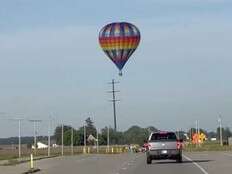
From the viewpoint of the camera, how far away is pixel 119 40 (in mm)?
68938

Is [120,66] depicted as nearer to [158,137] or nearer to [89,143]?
[158,137]

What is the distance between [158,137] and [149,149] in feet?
4.37

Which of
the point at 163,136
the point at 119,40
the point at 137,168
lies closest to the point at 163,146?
the point at 163,136

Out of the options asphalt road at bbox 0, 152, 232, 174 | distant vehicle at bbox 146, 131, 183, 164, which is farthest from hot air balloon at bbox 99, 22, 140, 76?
distant vehicle at bbox 146, 131, 183, 164

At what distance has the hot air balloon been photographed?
6925cm

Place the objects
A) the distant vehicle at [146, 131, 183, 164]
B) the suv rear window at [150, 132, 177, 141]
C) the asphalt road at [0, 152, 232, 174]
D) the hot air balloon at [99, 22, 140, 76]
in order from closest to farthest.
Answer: the asphalt road at [0, 152, 232, 174]
the distant vehicle at [146, 131, 183, 164]
the suv rear window at [150, 132, 177, 141]
the hot air balloon at [99, 22, 140, 76]

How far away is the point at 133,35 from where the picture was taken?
69438mm

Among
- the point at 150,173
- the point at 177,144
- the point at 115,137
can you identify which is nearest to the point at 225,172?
the point at 150,173

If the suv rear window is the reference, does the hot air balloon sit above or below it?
above

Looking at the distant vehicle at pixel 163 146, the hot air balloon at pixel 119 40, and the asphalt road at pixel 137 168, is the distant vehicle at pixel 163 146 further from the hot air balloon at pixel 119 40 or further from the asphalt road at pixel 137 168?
the hot air balloon at pixel 119 40

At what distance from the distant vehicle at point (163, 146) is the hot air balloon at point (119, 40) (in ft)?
85.4

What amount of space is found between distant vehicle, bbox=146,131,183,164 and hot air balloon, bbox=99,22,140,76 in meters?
26.0

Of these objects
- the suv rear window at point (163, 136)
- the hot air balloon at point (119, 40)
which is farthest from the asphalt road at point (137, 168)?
the hot air balloon at point (119, 40)

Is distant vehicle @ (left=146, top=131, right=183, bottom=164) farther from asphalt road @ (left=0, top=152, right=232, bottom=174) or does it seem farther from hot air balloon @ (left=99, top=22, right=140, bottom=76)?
hot air balloon @ (left=99, top=22, right=140, bottom=76)
